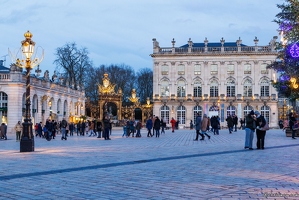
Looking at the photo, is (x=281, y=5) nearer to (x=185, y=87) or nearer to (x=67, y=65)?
(x=67, y=65)

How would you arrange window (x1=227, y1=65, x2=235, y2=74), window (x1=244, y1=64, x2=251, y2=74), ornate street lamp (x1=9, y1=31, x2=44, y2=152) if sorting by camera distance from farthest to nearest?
window (x1=227, y1=65, x2=235, y2=74)
window (x1=244, y1=64, x2=251, y2=74)
ornate street lamp (x1=9, y1=31, x2=44, y2=152)

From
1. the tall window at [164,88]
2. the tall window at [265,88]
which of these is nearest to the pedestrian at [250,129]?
the tall window at [164,88]

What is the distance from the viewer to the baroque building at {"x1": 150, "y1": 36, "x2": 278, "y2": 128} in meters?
82.3

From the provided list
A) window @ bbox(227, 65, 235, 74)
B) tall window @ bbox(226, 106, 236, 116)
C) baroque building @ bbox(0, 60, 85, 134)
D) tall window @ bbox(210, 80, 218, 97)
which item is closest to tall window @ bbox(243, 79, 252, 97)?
window @ bbox(227, 65, 235, 74)

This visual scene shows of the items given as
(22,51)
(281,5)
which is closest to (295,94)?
(281,5)

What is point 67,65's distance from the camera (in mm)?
70312

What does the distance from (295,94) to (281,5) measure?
6.83m

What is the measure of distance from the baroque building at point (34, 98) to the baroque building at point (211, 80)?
26.2 meters

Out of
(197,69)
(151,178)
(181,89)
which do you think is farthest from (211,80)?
(151,178)

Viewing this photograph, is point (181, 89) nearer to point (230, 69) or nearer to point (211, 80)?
point (211, 80)

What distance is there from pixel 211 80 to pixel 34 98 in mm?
43339

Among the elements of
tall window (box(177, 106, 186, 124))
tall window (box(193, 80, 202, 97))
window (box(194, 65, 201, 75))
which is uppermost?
window (box(194, 65, 201, 75))

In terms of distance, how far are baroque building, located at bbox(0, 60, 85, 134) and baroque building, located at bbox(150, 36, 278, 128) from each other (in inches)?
1033

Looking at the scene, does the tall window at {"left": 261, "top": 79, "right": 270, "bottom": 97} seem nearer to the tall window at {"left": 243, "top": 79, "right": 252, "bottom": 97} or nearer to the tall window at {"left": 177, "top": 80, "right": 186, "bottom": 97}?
the tall window at {"left": 243, "top": 79, "right": 252, "bottom": 97}
